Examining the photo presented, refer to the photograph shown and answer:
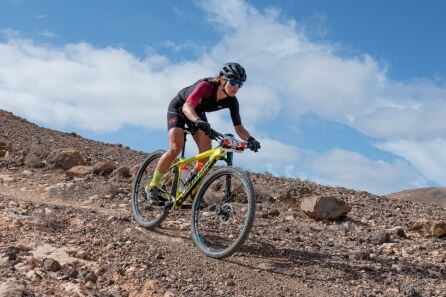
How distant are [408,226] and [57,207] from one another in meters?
5.99

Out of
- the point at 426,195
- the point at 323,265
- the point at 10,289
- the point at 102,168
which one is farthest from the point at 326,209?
the point at 426,195

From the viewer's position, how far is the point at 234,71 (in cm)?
657

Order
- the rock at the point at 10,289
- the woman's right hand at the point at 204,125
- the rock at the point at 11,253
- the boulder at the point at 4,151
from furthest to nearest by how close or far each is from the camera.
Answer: the boulder at the point at 4,151, the woman's right hand at the point at 204,125, the rock at the point at 11,253, the rock at the point at 10,289

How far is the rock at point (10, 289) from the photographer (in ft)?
15.5

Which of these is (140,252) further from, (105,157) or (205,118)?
(105,157)

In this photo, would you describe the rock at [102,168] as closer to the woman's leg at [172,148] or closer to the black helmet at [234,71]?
Answer: the woman's leg at [172,148]

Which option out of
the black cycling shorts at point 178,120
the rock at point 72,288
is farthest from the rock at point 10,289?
the black cycling shorts at point 178,120

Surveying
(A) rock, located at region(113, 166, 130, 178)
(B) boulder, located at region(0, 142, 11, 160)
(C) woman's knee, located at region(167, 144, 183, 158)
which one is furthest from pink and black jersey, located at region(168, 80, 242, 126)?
(B) boulder, located at region(0, 142, 11, 160)

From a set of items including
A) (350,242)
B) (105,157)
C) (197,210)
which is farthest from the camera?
(105,157)

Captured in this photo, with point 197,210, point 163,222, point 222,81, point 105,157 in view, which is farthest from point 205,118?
point 105,157

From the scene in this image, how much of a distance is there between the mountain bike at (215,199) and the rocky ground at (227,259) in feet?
0.80

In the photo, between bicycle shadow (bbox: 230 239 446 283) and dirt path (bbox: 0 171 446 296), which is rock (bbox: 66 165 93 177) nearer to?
dirt path (bbox: 0 171 446 296)

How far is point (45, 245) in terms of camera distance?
20.3 ft

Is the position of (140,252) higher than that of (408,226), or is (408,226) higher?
(408,226)
